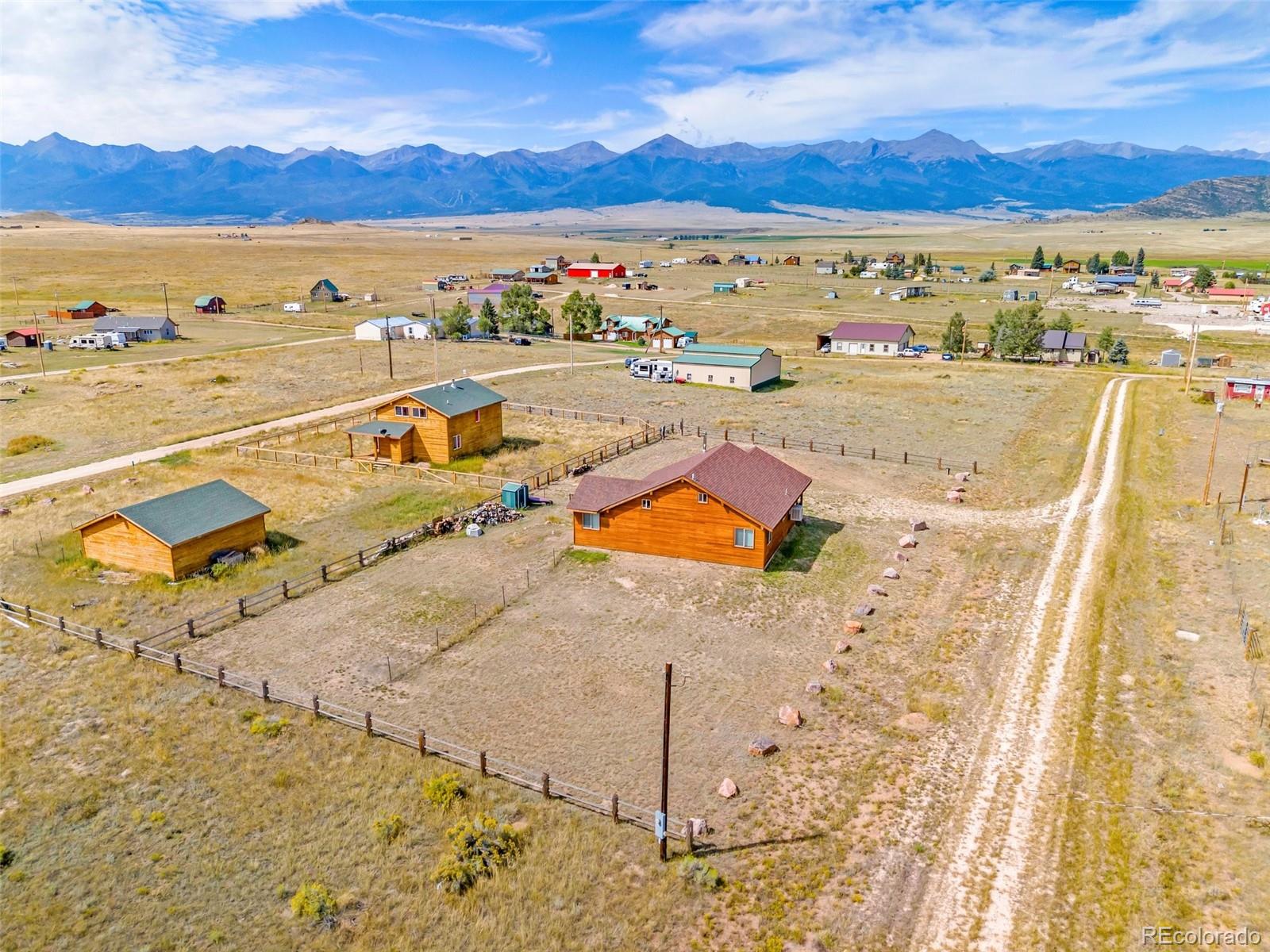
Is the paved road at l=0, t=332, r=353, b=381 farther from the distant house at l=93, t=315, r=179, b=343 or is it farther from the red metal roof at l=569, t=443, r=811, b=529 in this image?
the red metal roof at l=569, t=443, r=811, b=529

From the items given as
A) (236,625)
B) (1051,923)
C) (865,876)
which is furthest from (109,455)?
(1051,923)

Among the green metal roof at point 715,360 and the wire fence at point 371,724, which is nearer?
the wire fence at point 371,724

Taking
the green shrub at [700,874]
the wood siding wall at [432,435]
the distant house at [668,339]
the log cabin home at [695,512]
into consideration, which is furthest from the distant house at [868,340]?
the green shrub at [700,874]

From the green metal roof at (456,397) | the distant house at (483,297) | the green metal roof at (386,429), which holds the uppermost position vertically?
the distant house at (483,297)

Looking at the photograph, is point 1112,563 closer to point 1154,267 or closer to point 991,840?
point 991,840

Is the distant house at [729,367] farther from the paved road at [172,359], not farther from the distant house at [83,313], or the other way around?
the distant house at [83,313]
